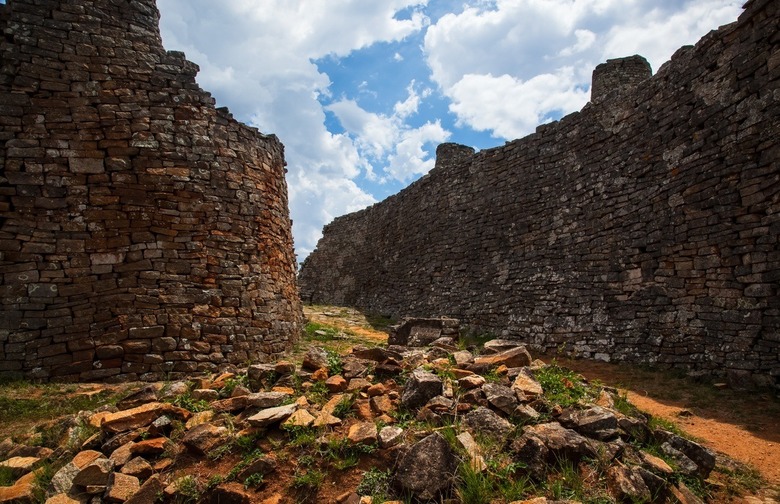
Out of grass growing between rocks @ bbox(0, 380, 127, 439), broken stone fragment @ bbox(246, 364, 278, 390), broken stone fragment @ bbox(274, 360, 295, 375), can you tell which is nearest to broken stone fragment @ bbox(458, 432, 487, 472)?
broken stone fragment @ bbox(274, 360, 295, 375)

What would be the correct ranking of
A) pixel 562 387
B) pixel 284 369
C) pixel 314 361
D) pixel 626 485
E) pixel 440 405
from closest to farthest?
pixel 626 485 < pixel 440 405 < pixel 562 387 < pixel 284 369 < pixel 314 361

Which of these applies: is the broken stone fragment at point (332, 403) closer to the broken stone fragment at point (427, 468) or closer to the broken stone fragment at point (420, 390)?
the broken stone fragment at point (420, 390)

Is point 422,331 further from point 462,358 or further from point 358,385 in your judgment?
point 358,385

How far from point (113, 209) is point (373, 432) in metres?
6.25

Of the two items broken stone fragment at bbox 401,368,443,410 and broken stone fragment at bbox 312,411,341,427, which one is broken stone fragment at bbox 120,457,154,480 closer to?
broken stone fragment at bbox 312,411,341,427

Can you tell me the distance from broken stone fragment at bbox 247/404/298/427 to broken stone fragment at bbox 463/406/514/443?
72.1 inches

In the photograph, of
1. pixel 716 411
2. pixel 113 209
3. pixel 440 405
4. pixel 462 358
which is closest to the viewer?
pixel 440 405

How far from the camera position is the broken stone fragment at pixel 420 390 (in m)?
5.04

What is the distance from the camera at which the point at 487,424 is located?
181 inches

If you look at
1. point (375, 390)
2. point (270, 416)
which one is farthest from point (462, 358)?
point (270, 416)

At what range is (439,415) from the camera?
4785 millimetres

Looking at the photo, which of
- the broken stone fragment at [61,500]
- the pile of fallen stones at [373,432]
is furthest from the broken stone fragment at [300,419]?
the broken stone fragment at [61,500]

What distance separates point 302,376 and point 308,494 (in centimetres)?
197

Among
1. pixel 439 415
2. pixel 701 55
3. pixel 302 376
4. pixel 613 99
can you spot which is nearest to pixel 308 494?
pixel 439 415
